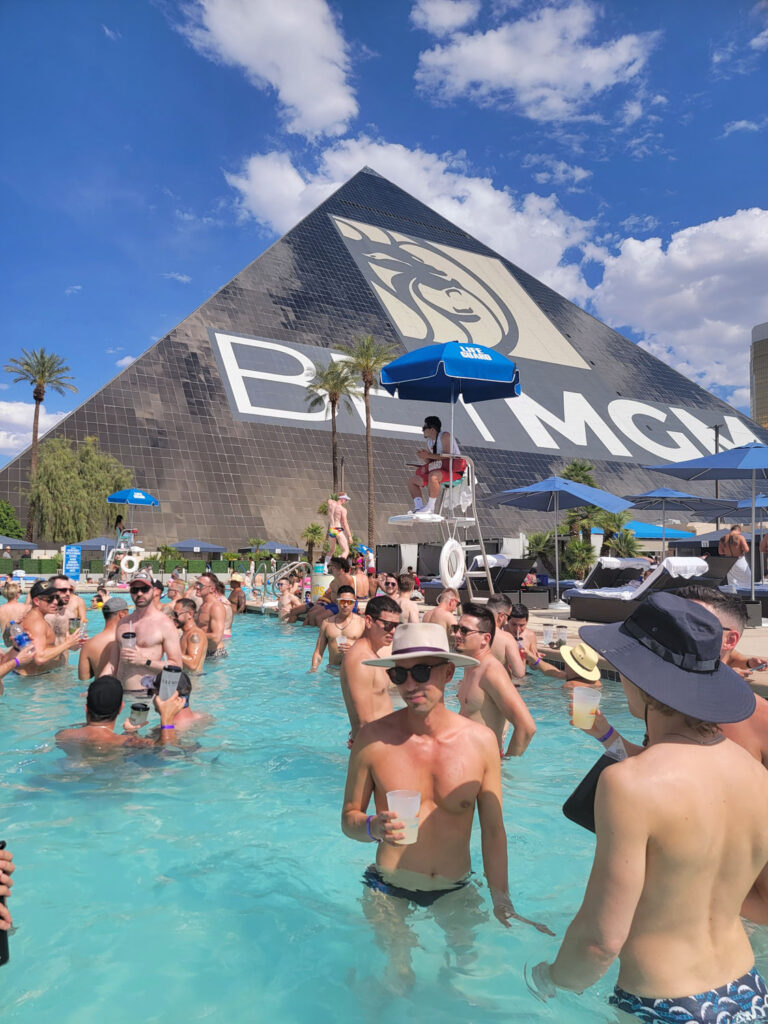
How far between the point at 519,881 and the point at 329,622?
4783 mm

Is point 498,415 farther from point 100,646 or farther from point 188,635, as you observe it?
point 100,646

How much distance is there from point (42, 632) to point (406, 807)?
716 centimetres

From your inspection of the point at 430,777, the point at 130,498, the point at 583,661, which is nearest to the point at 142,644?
the point at 430,777

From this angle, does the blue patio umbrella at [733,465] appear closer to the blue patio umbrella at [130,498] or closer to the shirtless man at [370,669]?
the shirtless man at [370,669]

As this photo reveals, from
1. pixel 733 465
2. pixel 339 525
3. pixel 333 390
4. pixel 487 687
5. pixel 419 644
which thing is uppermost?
pixel 333 390

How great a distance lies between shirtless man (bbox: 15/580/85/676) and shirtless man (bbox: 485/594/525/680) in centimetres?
434

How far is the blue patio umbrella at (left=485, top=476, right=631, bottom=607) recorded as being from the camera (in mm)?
17531

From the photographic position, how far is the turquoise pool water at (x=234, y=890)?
308 cm

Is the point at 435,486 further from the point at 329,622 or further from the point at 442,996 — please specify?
the point at 442,996

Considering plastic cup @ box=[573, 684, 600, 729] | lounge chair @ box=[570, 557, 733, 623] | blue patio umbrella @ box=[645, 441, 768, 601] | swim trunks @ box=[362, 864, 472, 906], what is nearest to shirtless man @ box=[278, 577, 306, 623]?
lounge chair @ box=[570, 557, 733, 623]

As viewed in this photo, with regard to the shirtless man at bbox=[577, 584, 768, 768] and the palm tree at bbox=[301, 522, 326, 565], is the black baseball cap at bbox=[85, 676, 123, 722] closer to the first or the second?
the shirtless man at bbox=[577, 584, 768, 768]

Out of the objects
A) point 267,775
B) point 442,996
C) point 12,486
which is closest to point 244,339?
point 12,486

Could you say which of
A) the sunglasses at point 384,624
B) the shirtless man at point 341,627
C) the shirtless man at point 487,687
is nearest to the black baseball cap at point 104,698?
the shirtless man at point 341,627

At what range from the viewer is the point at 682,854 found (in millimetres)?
1708
